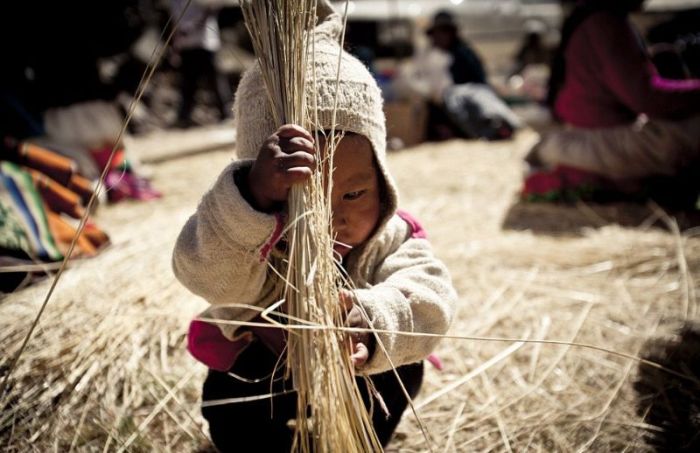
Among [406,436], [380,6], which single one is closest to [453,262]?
[406,436]

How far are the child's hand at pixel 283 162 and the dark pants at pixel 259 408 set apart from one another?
1.67 feet

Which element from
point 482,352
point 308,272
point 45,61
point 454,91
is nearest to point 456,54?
point 454,91

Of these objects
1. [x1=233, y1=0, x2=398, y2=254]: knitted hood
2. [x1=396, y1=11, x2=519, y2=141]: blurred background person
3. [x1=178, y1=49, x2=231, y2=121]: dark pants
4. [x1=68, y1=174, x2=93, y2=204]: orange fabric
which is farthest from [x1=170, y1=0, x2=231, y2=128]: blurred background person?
[x1=233, y1=0, x2=398, y2=254]: knitted hood

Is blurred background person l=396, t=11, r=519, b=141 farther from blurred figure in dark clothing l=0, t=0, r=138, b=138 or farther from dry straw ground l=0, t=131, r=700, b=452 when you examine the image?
blurred figure in dark clothing l=0, t=0, r=138, b=138

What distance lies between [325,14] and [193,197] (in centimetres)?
287

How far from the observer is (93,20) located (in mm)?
3904

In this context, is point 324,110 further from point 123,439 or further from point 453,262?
point 453,262

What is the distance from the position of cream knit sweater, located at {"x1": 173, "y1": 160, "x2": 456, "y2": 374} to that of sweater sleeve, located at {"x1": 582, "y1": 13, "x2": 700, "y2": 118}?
226cm

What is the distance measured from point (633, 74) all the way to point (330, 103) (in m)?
2.40

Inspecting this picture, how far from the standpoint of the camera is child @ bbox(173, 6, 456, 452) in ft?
2.95

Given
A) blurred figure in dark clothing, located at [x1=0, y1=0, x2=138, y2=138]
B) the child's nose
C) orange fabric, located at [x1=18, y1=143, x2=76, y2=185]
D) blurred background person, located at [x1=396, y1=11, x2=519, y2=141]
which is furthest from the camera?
blurred background person, located at [x1=396, y1=11, x2=519, y2=141]

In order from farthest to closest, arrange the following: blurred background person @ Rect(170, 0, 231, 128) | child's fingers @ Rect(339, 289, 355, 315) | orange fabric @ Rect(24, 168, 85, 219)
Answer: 1. blurred background person @ Rect(170, 0, 231, 128)
2. orange fabric @ Rect(24, 168, 85, 219)
3. child's fingers @ Rect(339, 289, 355, 315)

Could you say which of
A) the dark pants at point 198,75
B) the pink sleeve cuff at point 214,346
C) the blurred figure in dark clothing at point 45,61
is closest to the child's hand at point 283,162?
the pink sleeve cuff at point 214,346

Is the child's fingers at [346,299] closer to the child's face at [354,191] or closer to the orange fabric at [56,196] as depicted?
the child's face at [354,191]
